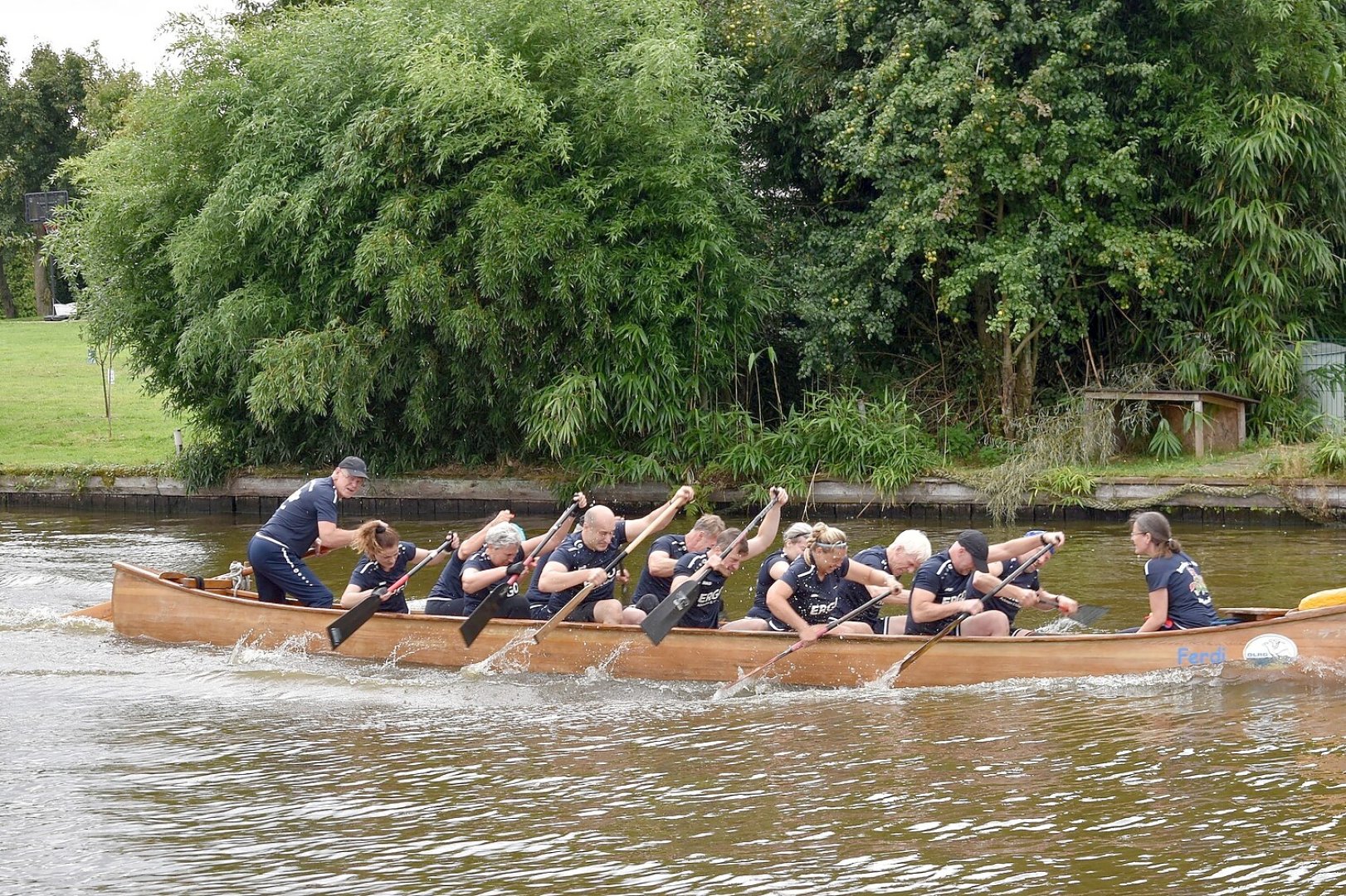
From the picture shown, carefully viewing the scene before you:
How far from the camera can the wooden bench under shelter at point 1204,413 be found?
54.7 ft

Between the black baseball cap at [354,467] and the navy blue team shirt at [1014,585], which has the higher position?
the black baseball cap at [354,467]

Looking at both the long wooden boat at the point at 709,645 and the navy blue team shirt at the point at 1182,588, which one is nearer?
the long wooden boat at the point at 709,645

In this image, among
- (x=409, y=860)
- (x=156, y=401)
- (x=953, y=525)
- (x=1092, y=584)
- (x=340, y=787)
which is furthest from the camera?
(x=156, y=401)

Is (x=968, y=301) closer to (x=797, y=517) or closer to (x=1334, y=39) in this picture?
(x=797, y=517)

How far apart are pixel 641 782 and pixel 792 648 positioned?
1978 millimetres

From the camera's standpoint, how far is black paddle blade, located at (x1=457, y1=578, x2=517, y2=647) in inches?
385

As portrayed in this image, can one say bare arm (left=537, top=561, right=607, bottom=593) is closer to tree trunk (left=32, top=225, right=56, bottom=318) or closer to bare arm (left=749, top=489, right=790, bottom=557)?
bare arm (left=749, top=489, right=790, bottom=557)

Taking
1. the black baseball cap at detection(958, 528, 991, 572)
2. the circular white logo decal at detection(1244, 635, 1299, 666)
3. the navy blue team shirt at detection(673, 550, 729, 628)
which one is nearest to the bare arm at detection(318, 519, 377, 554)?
the navy blue team shirt at detection(673, 550, 729, 628)

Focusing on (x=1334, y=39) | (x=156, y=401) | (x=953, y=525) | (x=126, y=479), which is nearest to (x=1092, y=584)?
(x=953, y=525)

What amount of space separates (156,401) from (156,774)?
20.6 m

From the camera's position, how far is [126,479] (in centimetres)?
1911

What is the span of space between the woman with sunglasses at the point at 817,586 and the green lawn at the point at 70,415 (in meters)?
13.0

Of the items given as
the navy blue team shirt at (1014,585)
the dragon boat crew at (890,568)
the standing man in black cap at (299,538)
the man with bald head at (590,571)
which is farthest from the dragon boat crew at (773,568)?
the standing man in black cap at (299,538)

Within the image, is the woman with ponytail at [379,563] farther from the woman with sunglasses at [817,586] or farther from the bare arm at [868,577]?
the bare arm at [868,577]
